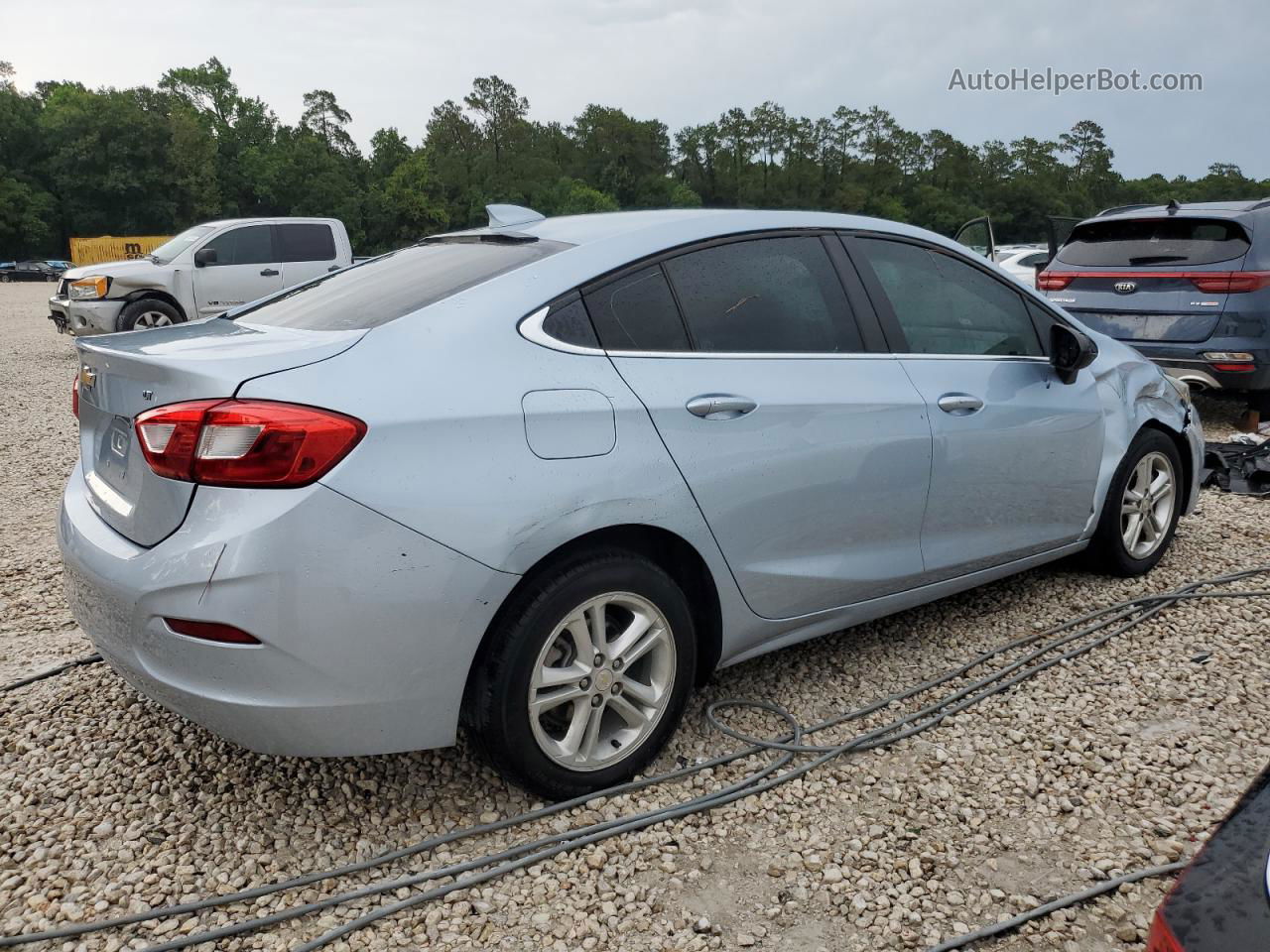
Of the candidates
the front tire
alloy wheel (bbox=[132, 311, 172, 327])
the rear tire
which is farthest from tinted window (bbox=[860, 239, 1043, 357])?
alloy wheel (bbox=[132, 311, 172, 327])

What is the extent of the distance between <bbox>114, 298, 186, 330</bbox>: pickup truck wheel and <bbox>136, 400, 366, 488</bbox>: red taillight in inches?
448

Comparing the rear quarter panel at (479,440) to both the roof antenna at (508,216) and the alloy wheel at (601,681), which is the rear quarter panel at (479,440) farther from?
the roof antenna at (508,216)

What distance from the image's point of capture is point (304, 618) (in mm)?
2236

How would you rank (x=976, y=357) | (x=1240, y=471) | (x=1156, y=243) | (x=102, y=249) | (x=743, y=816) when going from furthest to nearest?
(x=102, y=249) → (x=1156, y=243) → (x=1240, y=471) → (x=976, y=357) → (x=743, y=816)

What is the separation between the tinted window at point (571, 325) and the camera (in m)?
2.66

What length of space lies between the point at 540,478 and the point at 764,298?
1.08 metres

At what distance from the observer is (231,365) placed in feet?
7.76

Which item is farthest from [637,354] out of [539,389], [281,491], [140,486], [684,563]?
[140,486]

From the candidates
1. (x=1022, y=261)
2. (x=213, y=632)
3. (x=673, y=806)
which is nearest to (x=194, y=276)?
(x=1022, y=261)

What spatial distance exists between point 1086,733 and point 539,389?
2.02 m

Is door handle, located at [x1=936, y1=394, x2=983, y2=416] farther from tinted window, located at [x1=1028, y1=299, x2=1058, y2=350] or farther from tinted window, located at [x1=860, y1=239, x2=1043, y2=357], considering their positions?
tinted window, located at [x1=1028, y1=299, x2=1058, y2=350]

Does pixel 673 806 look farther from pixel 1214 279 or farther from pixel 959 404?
pixel 1214 279

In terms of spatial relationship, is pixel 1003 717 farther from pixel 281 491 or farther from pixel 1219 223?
pixel 1219 223

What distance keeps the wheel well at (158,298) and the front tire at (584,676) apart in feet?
38.1
